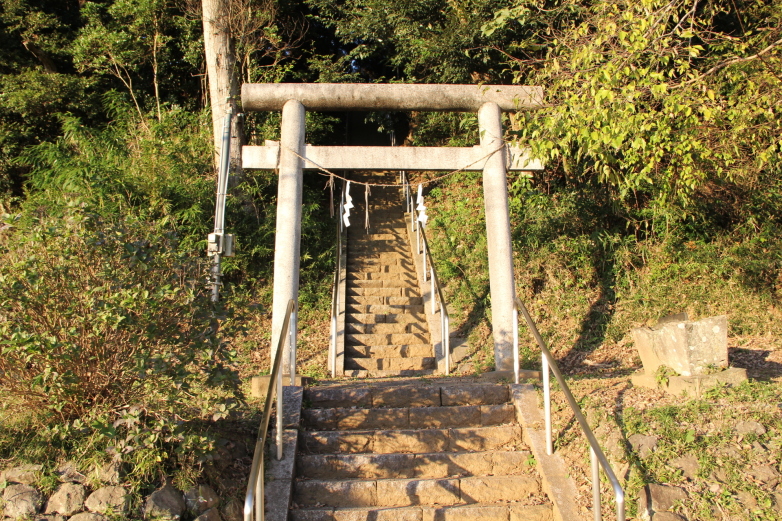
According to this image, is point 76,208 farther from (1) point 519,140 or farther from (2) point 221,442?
(1) point 519,140

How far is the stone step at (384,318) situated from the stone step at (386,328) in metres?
0.10

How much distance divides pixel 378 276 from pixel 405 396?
5.28 meters

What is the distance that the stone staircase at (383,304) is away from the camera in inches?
343

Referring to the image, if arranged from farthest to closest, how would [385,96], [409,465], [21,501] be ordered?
[385,96], [409,465], [21,501]

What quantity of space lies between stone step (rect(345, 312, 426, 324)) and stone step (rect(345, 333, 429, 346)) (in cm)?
44

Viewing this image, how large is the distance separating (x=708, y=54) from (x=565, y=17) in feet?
8.06

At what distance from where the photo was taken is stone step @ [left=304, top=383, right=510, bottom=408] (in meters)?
5.73

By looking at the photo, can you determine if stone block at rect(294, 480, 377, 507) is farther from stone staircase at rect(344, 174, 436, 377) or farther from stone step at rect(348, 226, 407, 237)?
stone step at rect(348, 226, 407, 237)

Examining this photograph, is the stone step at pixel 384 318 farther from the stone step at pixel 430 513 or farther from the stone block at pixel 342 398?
the stone step at pixel 430 513

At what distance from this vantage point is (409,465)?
4.92 metres

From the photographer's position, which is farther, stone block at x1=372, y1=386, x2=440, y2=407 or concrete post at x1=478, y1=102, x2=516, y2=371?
concrete post at x1=478, y1=102, x2=516, y2=371

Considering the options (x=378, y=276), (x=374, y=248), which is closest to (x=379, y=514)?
(x=378, y=276)

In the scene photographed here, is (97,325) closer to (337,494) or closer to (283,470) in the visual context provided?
(283,470)

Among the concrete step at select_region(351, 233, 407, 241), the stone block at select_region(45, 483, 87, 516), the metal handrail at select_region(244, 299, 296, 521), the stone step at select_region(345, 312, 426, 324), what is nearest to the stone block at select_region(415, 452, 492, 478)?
the metal handrail at select_region(244, 299, 296, 521)
